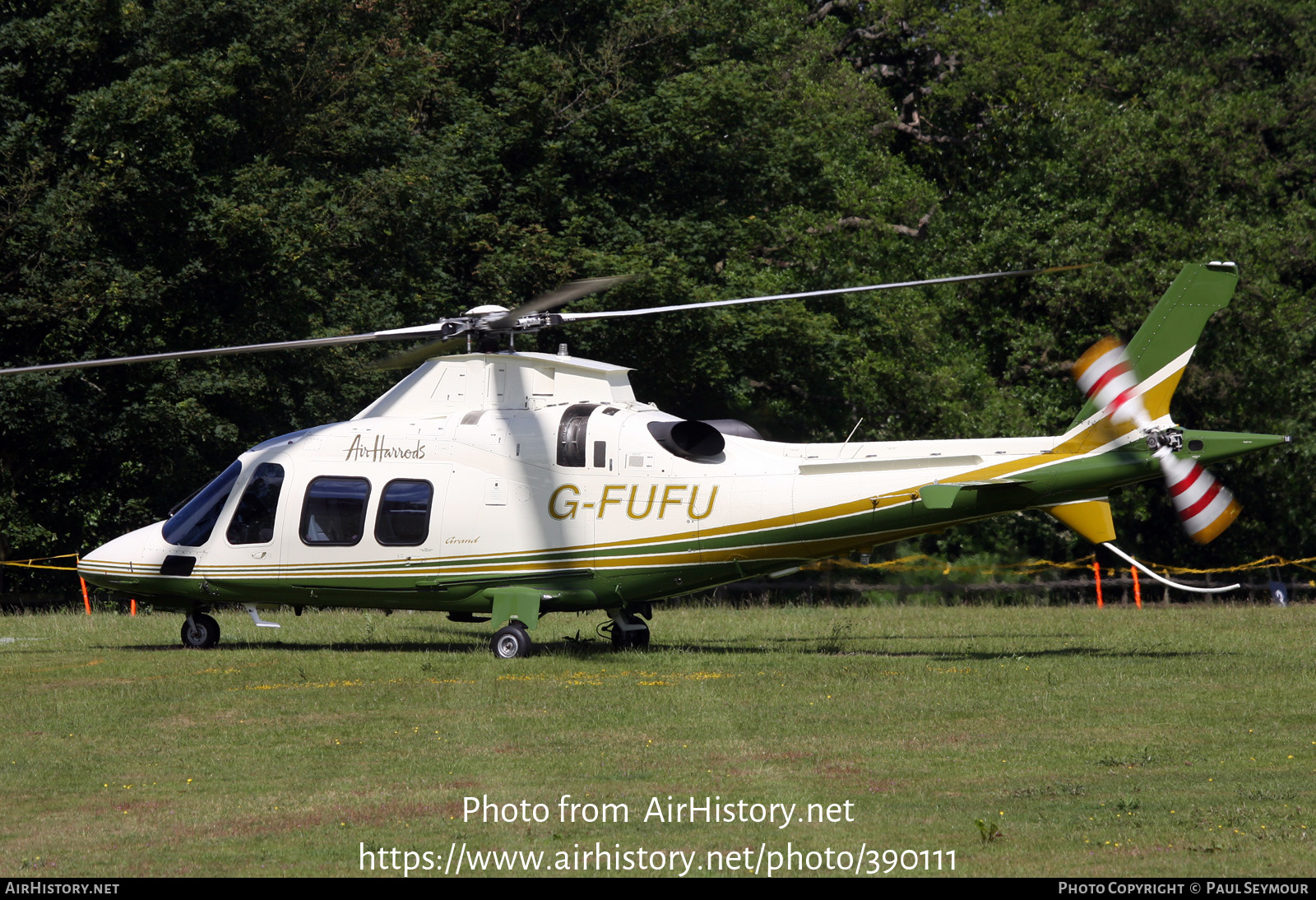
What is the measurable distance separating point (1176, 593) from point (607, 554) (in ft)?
88.4

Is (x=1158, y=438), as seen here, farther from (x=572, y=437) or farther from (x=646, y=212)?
(x=646, y=212)

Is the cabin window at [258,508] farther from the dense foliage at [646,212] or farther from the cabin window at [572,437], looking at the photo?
the dense foliage at [646,212]

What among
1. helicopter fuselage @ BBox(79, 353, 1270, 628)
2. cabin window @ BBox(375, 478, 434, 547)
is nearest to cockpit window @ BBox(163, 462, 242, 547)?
helicopter fuselage @ BBox(79, 353, 1270, 628)

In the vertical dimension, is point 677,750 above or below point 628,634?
above

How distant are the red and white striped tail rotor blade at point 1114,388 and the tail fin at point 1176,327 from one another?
99mm

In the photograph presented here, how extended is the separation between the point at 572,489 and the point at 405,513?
2.44m

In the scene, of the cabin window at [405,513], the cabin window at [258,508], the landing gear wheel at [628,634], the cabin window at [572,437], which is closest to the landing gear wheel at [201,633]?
the cabin window at [258,508]

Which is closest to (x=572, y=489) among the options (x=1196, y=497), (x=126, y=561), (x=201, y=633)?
(x=201, y=633)

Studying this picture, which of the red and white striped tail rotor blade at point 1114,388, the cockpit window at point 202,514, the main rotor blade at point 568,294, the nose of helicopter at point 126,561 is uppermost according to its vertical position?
the main rotor blade at point 568,294

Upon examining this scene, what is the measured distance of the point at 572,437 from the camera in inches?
781

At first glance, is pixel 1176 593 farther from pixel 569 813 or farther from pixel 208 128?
pixel 569 813

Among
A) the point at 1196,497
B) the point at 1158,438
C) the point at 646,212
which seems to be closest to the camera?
the point at 1196,497

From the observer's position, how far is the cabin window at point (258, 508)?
68.7ft
